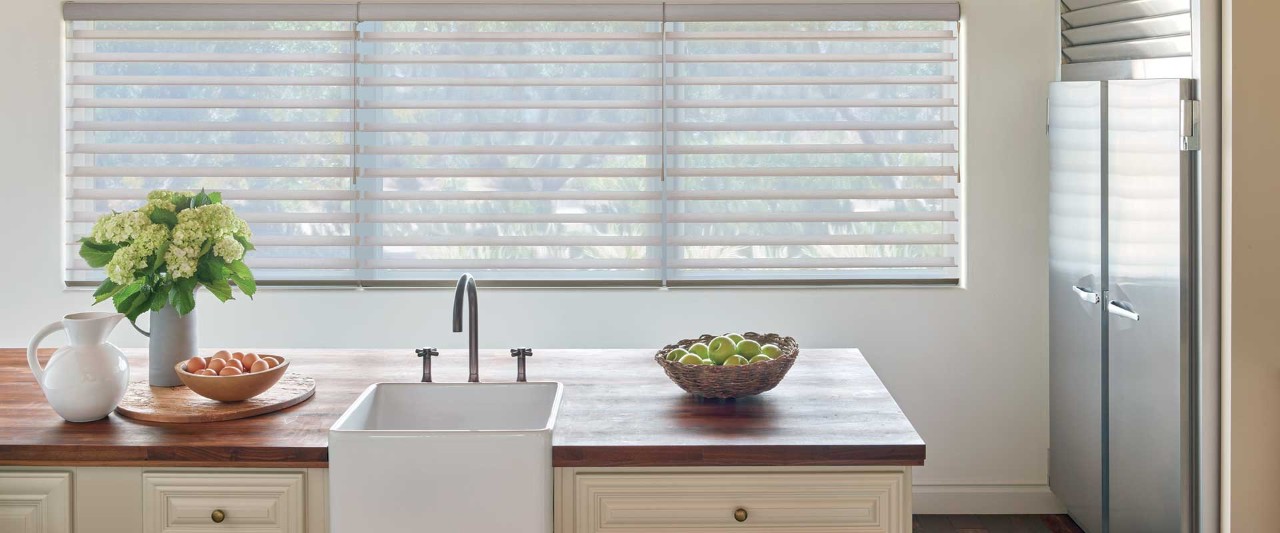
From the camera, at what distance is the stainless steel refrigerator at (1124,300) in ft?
8.29

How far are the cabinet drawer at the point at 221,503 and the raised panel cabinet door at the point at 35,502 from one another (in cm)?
15

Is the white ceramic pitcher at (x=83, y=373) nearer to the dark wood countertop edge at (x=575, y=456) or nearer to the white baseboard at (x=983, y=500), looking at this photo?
the dark wood countertop edge at (x=575, y=456)

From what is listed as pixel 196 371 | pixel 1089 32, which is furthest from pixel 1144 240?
pixel 196 371

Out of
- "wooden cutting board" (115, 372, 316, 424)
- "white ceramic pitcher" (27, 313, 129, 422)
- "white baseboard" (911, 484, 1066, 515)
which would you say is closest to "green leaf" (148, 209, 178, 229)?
"white ceramic pitcher" (27, 313, 129, 422)

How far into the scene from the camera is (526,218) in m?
3.55

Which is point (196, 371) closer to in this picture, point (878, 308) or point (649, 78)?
point (649, 78)

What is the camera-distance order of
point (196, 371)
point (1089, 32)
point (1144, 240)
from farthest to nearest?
point (1089, 32)
point (1144, 240)
point (196, 371)

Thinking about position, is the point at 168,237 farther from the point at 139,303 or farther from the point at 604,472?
the point at 604,472

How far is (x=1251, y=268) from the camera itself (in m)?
2.43

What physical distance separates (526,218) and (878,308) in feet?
4.08

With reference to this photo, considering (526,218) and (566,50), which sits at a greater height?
(566,50)

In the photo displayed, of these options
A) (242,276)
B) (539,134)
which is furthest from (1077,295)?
(242,276)

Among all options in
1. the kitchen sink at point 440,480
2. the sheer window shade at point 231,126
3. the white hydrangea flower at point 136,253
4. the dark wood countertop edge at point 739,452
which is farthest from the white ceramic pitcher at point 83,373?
the sheer window shade at point 231,126

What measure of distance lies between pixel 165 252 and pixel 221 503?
612 millimetres
